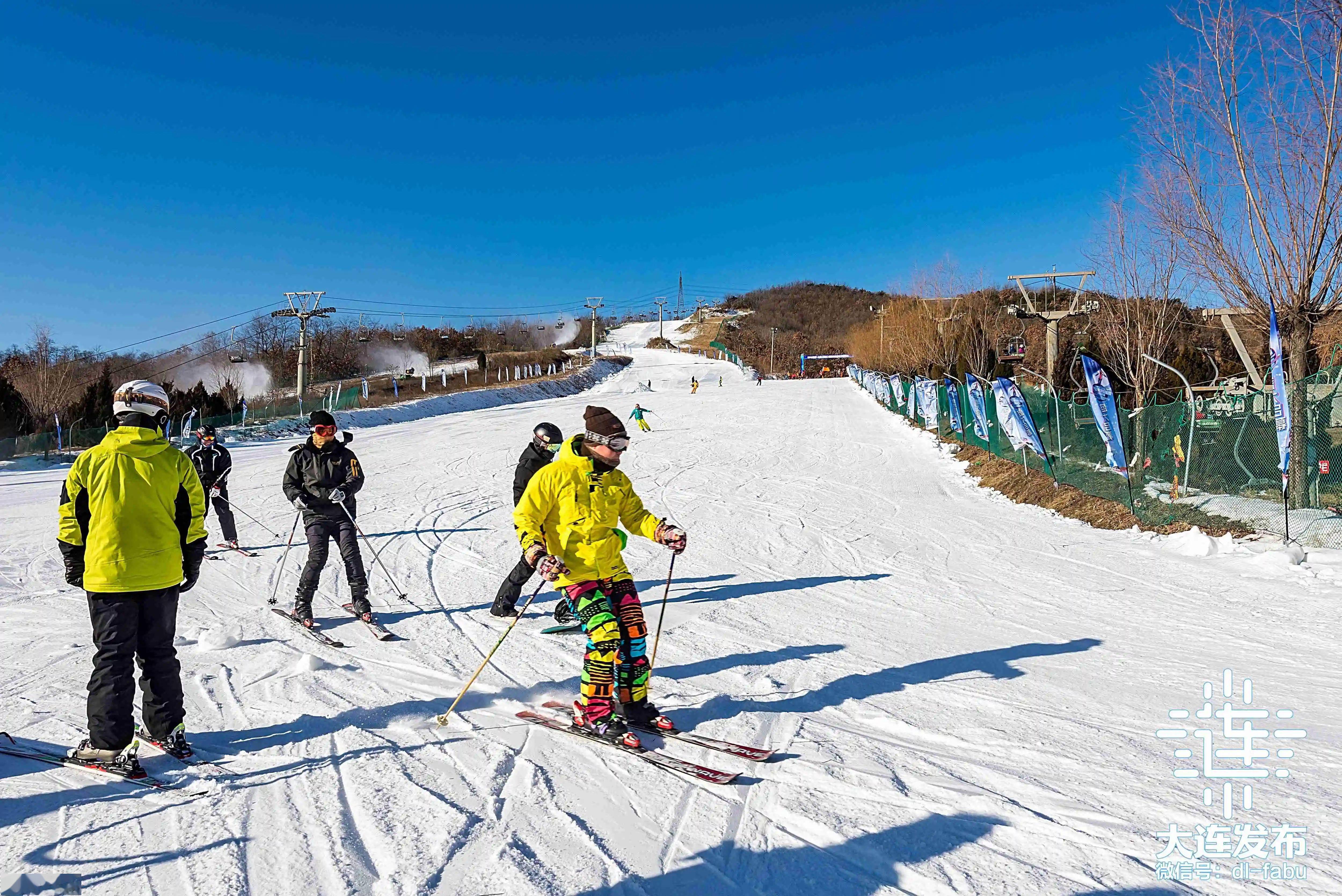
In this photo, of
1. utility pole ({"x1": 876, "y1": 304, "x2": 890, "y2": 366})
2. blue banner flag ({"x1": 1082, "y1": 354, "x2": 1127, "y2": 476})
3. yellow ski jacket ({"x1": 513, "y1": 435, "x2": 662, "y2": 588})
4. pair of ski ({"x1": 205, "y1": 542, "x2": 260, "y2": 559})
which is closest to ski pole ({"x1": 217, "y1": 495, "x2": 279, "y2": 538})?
pair of ski ({"x1": 205, "y1": 542, "x2": 260, "y2": 559})

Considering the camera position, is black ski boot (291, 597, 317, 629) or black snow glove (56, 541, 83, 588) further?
black ski boot (291, 597, 317, 629)

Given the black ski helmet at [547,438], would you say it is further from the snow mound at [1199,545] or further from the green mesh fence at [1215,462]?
Answer: the green mesh fence at [1215,462]

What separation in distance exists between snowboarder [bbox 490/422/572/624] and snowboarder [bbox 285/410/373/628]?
1150 mm

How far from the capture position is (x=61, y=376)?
27953 mm

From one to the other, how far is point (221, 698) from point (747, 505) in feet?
33.5

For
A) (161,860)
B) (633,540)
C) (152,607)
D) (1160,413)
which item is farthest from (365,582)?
(1160,413)

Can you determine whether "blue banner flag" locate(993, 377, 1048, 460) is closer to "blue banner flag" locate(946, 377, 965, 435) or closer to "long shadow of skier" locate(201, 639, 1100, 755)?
"blue banner flag" locate(946, 377, 965, 435)

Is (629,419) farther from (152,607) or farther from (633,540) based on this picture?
(152,607)

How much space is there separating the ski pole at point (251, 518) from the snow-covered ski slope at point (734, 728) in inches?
35.9

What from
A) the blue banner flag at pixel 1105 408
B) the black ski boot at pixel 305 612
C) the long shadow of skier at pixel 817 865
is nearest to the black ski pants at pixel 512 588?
the black ski boot at pixel 305 612

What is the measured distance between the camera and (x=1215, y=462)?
1145 centimetres

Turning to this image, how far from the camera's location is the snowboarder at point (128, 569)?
386 cm

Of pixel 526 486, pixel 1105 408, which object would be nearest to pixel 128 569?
pixel 526 486

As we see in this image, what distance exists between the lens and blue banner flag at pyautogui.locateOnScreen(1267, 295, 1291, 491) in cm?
866
